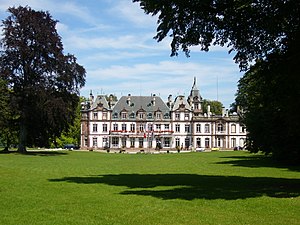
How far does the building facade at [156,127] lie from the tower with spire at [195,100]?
2.08 metres

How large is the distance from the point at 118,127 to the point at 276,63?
83.5 metres

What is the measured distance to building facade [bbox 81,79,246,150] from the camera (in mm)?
99562

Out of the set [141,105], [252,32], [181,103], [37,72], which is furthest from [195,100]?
[252,32]

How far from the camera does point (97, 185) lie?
1814cm

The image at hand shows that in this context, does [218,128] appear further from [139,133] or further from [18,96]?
[18,96]

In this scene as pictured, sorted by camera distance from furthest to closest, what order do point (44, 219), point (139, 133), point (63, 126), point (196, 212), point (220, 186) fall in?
1. point (139, 133)
2. point (63, 126)
3. point (220, 186)
4. point (196, 212)
5. point (44, 219)

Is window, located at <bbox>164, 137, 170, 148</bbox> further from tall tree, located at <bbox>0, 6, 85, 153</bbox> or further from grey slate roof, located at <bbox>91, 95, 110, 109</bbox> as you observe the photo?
tall tree, located at <bbox>0, 6, 85, 153</bbox>

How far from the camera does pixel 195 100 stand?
103688 millimetres

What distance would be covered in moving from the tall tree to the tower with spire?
51683mm

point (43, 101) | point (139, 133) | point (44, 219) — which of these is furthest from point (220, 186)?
point (139, 133)

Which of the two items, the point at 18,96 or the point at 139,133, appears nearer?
the point at 18,96

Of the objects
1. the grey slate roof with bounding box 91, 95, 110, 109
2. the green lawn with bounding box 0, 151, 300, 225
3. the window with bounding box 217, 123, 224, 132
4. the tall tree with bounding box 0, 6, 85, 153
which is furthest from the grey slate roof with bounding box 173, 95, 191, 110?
the green lawn with bounding box 0, 151, 300, 225

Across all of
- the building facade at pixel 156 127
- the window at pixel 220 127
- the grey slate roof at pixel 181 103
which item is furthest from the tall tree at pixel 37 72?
the window at pixel 220 127

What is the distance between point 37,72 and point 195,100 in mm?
56431
